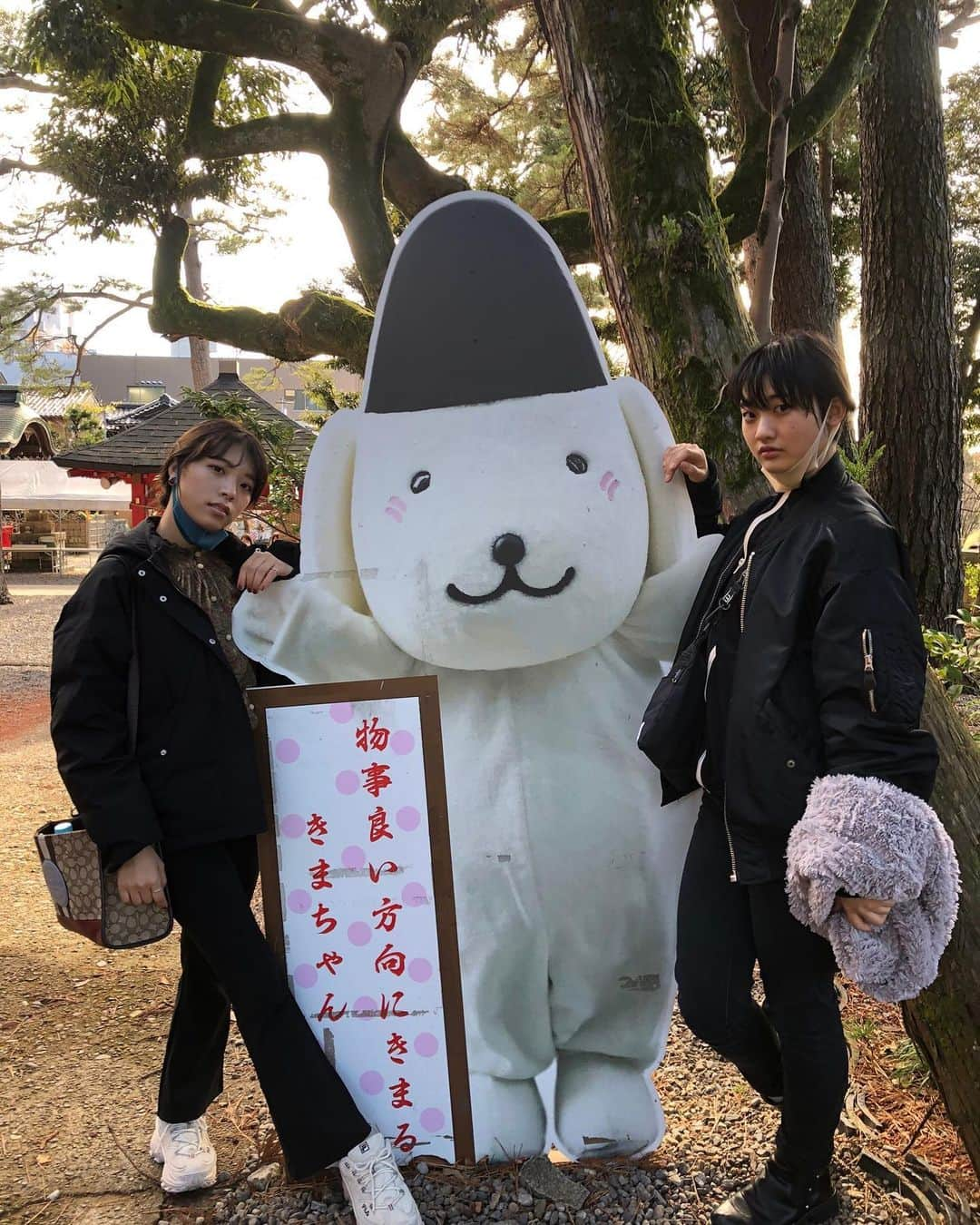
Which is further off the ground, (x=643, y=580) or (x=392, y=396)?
(x=392, y=396)

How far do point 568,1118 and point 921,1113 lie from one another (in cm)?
102

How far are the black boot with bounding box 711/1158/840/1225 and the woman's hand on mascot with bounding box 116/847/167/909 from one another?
1420 millimetres

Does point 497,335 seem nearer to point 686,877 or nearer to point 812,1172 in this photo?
point 686,877

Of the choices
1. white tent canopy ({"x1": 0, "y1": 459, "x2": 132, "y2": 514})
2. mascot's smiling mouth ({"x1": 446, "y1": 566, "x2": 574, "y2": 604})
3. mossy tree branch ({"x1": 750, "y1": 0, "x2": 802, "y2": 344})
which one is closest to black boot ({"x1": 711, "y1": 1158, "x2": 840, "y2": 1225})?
mascot's smiling mouth ({"x1": 446, "y1": 566, "x2": 574, "y2": 604})

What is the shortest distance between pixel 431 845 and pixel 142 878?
654mm

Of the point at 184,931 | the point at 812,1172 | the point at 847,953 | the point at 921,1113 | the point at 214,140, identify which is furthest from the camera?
the point at 214,140

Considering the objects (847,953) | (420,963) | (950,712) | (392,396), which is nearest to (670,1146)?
(420,963)

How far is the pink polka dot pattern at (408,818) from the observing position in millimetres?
2242

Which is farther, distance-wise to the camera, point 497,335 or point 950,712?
point 950,712

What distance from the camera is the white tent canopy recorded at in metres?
19.8

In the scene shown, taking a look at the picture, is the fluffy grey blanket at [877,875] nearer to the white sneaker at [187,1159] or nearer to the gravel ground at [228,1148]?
the gravel ground at [228,1148]

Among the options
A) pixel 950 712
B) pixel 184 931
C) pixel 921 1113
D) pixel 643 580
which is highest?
pixel 643 580

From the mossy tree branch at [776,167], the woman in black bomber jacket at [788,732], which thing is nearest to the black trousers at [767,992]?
the woman in black bomber jacket at [788,732]

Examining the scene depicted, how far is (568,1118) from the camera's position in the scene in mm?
2371
